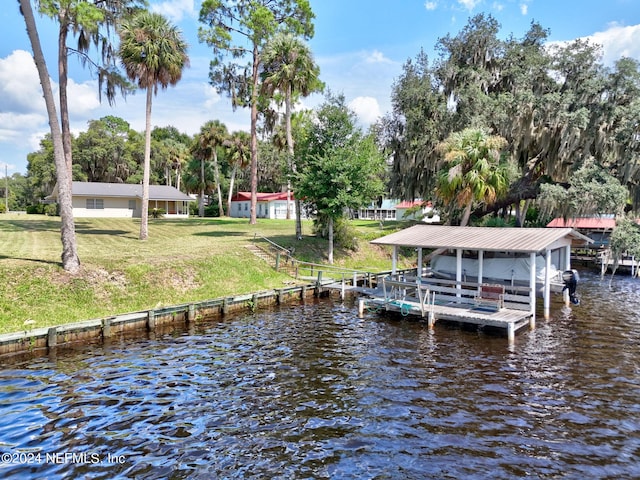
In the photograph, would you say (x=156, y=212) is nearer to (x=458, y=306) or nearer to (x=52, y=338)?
(x=52, y=338)

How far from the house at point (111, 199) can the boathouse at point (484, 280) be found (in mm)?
42228

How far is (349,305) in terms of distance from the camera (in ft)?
72.8

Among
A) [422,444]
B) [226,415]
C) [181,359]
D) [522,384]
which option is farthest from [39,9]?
[522,384]

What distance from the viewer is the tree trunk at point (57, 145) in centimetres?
1669

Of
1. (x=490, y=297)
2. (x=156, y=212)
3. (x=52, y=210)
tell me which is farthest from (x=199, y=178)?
(x=490, y=297)

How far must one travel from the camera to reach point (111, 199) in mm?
53125

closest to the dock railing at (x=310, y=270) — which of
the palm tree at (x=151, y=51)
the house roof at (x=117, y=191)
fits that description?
the palm tree at (x=151, y=51)

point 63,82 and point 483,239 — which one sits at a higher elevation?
point 63,82

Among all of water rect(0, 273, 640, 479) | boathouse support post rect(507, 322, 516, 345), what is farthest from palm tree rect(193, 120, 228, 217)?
boathouse support post rect(507, 322, 516, 345)

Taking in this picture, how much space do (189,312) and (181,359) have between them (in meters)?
4.72

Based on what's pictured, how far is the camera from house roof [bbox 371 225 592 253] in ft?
57.5

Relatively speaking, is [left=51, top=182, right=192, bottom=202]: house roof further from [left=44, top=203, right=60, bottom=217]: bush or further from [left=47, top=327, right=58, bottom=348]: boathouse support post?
[left=47, top=327, right=58, bottom=348]: boathouse support post

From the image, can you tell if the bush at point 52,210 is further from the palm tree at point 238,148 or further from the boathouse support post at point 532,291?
the boathouse support post at point 532,291

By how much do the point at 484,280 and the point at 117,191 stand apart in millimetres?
47057
